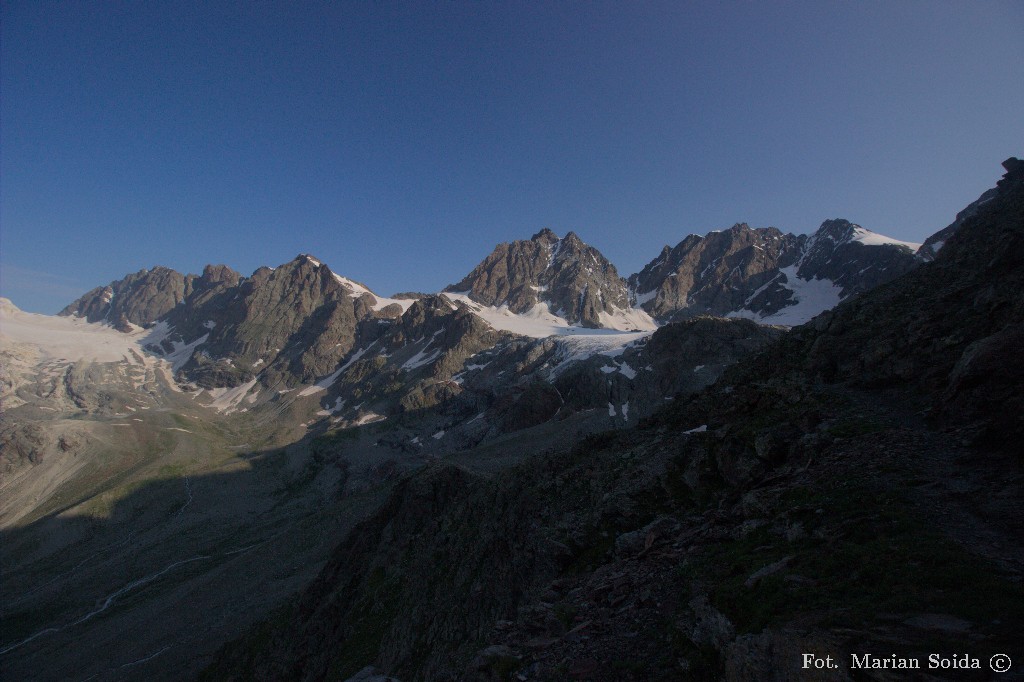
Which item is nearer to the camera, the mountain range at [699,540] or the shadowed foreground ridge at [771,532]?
the shadowed foreground ridge at [771,532]

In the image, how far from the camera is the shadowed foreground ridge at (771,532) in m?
8.97

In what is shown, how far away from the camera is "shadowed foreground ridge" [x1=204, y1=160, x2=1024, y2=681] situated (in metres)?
8.97

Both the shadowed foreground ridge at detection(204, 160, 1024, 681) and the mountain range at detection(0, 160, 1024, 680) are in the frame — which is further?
the mountain range at detection(0, 160, 1024, 680)

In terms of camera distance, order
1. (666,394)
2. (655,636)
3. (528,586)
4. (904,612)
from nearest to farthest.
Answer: (904,612) < (655,636) < (528,586) < (666,394)

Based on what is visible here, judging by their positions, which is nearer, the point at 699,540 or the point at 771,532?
the point at 771,532

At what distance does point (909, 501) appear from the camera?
41.0 ft

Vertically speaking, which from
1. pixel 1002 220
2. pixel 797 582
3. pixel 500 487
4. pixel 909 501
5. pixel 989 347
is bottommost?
pixel 500 487

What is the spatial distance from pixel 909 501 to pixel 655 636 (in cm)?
805

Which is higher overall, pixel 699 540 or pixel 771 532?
pixel 771 532

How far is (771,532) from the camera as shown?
45.4 ft

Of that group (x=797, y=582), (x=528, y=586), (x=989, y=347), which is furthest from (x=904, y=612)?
(x=528, y=586)

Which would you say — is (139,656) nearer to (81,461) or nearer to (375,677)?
(375,677)

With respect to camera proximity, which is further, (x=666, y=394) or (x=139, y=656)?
(x=666, y=394)

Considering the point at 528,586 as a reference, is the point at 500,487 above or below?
above
